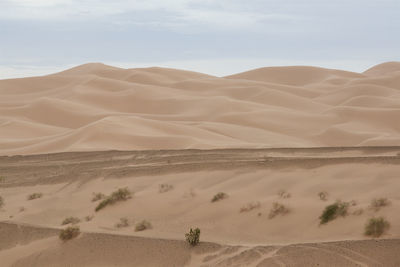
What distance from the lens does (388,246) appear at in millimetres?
10977

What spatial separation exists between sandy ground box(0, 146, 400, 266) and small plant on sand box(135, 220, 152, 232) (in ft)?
0.78

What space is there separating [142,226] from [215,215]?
1.76m

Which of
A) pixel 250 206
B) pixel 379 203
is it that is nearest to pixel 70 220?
pixel 250 206

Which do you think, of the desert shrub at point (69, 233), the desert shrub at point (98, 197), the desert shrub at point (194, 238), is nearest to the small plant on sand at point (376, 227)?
the desert shrub at point (194, 238)

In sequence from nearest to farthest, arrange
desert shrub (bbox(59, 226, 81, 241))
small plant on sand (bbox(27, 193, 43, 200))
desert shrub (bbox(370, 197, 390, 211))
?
1. desert shrub (bbox(370, 197, 390, 211))
2. desert shrub (bbox(59, 226, 81, 241))
3. small plant on sand (bbox(27, 193, 43, 200))

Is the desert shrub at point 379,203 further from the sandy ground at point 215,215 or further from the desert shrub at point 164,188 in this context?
the desert shrub at point 164,188

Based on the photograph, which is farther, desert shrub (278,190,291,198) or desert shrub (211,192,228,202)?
desert shrub (211,192,228,202)

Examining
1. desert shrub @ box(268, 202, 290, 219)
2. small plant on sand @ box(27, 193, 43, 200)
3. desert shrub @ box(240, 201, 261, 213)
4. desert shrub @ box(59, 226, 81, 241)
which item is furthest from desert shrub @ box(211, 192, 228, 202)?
small plant on sand @ box(27, 193, 43, 200)

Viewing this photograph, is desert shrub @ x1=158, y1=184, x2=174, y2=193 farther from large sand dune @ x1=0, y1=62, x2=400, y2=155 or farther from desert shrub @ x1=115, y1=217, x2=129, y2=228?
large sand dune @ x1=0, y1=62, x2=400, y2=155

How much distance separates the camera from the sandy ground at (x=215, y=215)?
11.7 meters

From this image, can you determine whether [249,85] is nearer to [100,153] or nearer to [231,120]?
[231,120]

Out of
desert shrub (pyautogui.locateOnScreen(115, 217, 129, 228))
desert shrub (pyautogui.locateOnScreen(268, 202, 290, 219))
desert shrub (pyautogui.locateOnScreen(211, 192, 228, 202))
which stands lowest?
desert shrub (pyautogui.locateOnScreen(115, 217, 129, 228))

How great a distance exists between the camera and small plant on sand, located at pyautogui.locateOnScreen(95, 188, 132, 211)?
57.2ft

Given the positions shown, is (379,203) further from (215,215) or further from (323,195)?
(215,215)
